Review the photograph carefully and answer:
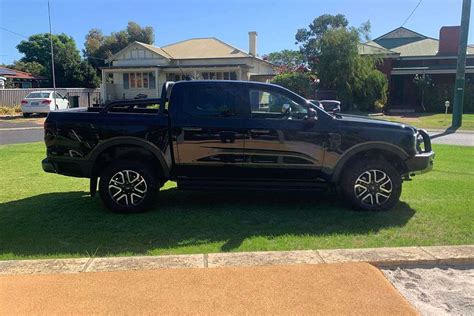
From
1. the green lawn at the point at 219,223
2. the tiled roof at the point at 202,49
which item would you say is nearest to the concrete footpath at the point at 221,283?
the green lawn at the point at 219,223

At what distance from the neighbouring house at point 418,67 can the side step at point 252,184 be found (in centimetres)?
2891

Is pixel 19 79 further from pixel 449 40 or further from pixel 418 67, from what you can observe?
pixel 449 40

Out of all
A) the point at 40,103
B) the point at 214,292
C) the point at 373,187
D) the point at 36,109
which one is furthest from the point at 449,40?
the point at 214,292

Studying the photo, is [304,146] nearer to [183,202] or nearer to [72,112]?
[183,202]

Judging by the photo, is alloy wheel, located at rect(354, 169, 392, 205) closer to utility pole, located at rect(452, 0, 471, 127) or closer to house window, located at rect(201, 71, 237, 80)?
utility pole, located at rect(452, 0, 471, 127)

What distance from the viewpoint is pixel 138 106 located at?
7.21 meters

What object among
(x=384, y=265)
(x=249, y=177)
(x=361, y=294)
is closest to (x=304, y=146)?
(x=249, y=177)

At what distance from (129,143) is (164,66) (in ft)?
109

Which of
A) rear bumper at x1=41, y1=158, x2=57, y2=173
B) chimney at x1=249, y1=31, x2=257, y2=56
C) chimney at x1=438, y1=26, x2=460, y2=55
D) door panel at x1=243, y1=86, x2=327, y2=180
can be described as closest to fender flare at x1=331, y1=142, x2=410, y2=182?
door panel at x1=243, y1=86, x2=327, y2=180

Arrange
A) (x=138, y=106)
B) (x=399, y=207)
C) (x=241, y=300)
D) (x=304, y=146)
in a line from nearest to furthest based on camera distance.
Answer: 1. (x=241, y=300)
2. (x=304, y=146)
3. (x=399, y=207)
4. (x=138, y=106)

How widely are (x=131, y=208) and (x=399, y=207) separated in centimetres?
378

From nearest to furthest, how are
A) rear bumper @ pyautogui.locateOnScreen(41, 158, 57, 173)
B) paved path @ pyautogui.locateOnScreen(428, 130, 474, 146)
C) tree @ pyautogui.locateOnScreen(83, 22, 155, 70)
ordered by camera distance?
rear bumper @ pyautogui.locateOnScreen(41, 158, 57, 173) → paved path @ pyautogui.locateOnScreen(428, 130, 474, 146) → tree @ pyautogui.locateOnScreen(83, 22, 155, 70)

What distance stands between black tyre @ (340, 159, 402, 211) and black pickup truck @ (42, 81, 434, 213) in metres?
0.01

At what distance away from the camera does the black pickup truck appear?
6.11 m
